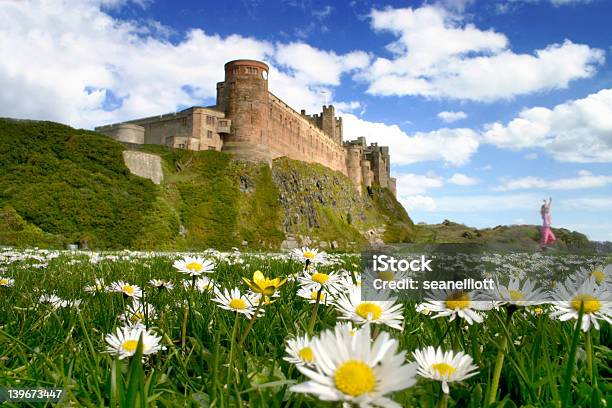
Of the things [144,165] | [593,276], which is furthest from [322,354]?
[144,165]

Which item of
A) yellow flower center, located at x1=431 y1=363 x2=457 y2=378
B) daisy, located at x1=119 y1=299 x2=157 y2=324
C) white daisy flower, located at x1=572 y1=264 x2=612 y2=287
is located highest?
white daisy flower, located at x1=572 y1=264 x2=612 y2=287

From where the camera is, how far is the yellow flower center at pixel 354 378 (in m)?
0.59

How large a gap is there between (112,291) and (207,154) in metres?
35.9

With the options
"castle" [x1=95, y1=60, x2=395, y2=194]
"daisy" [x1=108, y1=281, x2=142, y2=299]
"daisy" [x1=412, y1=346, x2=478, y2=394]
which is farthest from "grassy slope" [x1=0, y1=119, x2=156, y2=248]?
"daisy" [x1=412, y1=346, x2=478, y2=394]

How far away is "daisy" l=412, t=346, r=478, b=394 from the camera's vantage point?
0.86 meters

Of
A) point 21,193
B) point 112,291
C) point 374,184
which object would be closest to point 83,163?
point 21,193

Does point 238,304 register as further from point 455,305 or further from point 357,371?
point 357,371

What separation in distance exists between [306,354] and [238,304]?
0.70 metres

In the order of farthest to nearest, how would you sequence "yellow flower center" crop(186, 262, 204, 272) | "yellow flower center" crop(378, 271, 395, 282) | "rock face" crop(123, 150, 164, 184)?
"rock face" crop(123, 150, 164, 184)
"yellow flower center" crop(186, 262, 204, 272)
"yellow flower center" crop(378, 271, 395, 282)

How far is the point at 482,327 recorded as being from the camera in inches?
71.7

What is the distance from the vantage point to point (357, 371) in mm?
617

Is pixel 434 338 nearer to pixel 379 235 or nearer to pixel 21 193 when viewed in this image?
pixel 21 193

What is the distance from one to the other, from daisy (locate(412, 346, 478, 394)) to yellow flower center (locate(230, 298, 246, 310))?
0.72 meters

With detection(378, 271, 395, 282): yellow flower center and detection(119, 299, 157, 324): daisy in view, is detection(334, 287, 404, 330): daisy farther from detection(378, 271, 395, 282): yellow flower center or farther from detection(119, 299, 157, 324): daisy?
detection(119, 299, 157, 324): daisy
